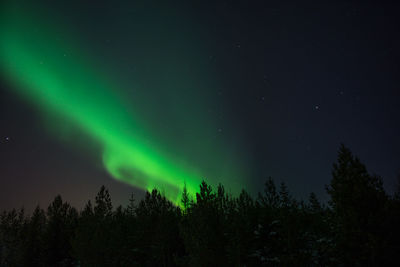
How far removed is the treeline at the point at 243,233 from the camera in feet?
49.9

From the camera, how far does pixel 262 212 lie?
34.8 metres

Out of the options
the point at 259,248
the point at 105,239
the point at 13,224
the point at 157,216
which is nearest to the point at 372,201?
the point at 259,248

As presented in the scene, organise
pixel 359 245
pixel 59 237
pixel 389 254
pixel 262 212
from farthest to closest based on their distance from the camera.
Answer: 1. pixel 59 237
2. pixel 262 212
3. pixel 359 245
4. pixel 389 254

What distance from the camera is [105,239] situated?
28.9 metres

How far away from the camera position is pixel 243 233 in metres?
24.0

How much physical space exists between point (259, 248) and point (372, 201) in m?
18.9

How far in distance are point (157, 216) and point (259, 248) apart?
18.2 metres

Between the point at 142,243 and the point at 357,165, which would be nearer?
the point at 357,165

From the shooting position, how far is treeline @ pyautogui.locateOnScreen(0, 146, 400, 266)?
599 inches

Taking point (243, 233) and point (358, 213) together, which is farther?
point (243, 233)

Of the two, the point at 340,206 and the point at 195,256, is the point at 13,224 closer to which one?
the point at 195,256

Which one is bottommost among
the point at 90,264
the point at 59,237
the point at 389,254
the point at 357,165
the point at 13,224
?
the point at 389,254

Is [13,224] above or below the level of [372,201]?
above

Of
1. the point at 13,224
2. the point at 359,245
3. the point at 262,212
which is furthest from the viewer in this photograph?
the point at 13,224
